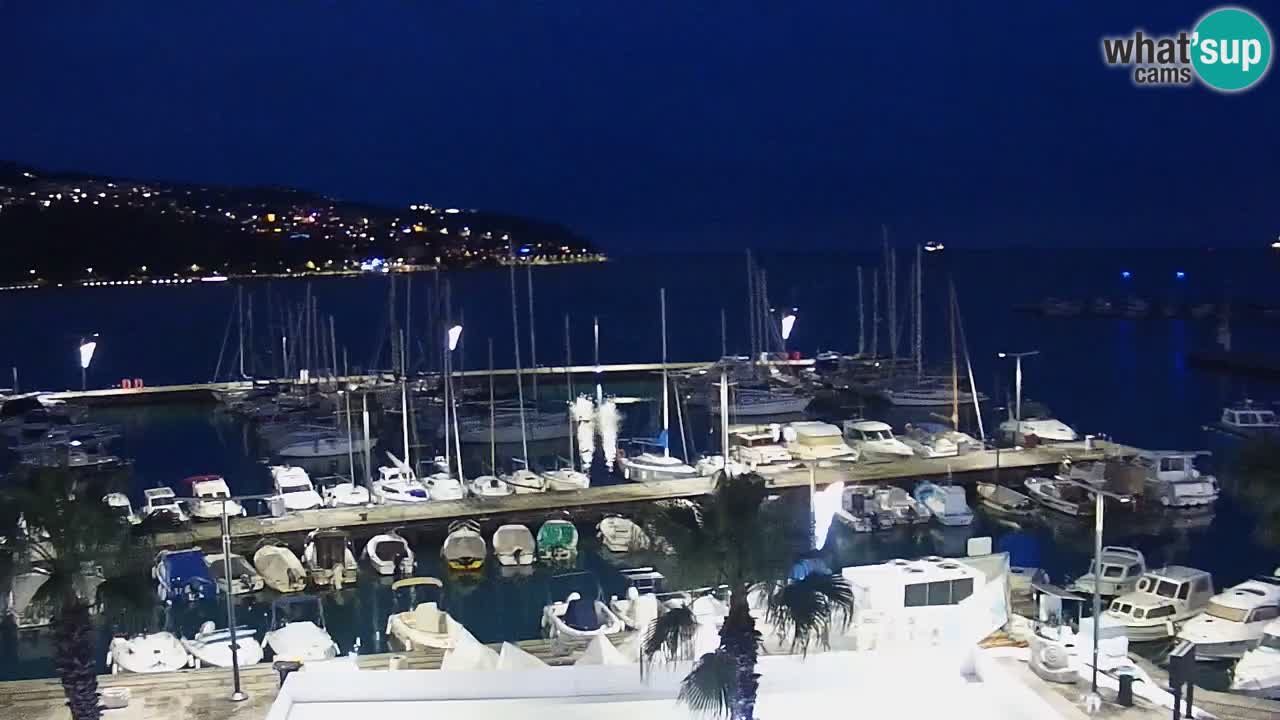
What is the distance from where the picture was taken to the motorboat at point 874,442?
117 feet

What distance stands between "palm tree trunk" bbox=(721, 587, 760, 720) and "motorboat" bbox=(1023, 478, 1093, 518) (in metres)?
23.2

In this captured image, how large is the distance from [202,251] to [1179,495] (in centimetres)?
13605

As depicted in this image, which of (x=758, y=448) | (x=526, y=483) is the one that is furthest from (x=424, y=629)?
(x=758, y=448)

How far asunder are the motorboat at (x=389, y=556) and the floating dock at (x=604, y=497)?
2.09 m

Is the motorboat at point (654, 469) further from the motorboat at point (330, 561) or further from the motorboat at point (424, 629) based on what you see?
the motorboat at point (424, 629)

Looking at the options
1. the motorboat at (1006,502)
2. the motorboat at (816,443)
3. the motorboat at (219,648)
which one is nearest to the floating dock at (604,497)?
the motorboat at (816,443)

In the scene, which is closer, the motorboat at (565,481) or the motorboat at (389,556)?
the motorboat at (389,556)

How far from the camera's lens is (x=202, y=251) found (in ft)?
477

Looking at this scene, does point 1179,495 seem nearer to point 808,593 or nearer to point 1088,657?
point 1088,657

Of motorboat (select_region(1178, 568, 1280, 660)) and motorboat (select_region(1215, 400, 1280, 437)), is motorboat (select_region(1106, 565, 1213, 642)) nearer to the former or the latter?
motorboat (select_region(1178, 568, 1280, 660))

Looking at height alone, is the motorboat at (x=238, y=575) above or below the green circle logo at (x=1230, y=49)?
below

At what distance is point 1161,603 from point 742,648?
1456 cm

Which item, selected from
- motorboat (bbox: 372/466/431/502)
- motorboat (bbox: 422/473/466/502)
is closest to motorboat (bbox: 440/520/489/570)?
motorboat (bbox: 372/466/431/502)

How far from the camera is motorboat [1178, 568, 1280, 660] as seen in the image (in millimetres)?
19094
